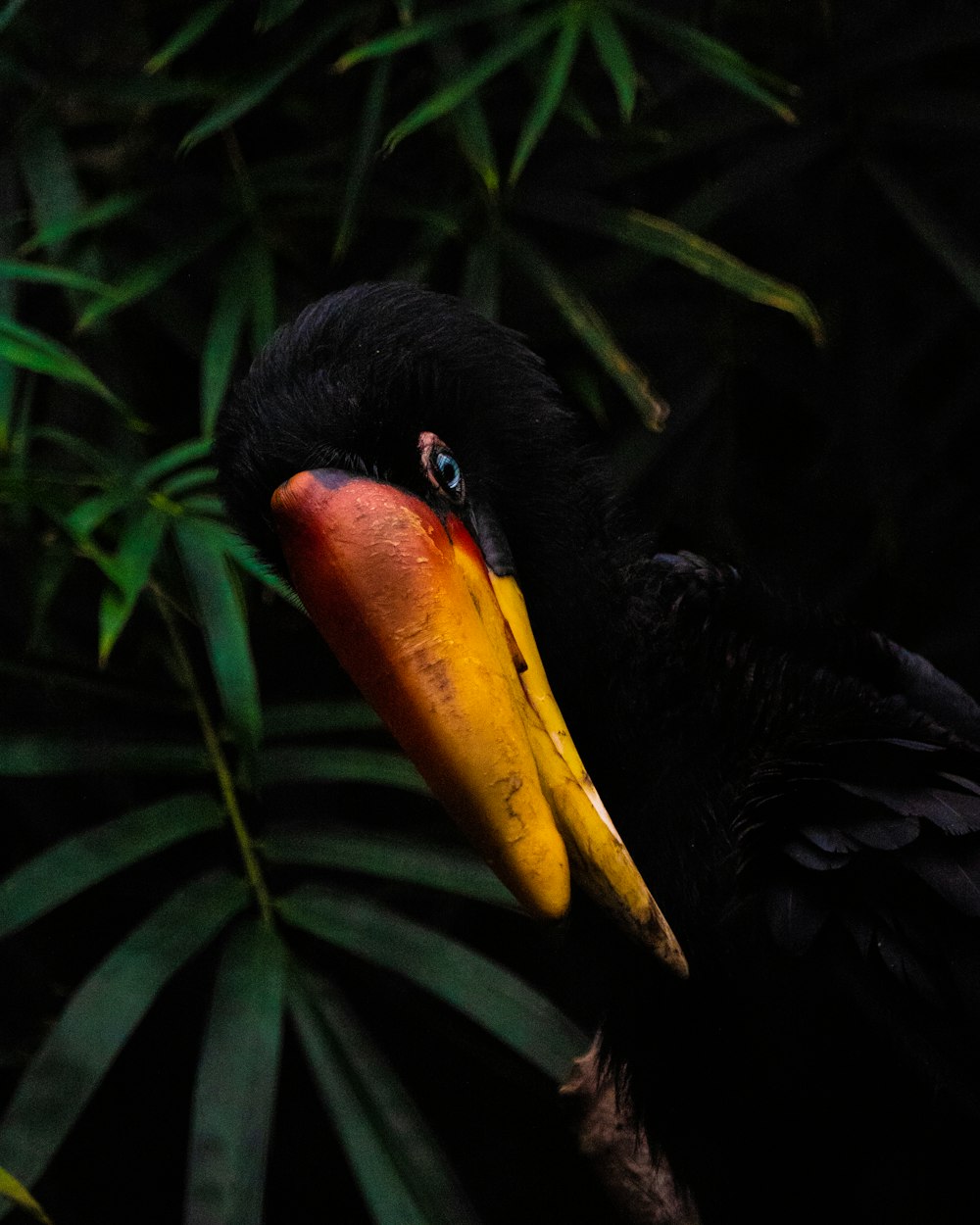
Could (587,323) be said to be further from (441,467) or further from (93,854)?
(93,854)

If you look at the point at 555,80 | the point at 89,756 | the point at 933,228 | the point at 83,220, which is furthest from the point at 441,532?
the point at 933,228

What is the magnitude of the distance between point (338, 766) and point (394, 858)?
4.1 inches

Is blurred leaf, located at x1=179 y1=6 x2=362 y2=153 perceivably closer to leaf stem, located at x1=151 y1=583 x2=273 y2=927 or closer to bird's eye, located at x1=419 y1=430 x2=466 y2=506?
leaf stem, located at x1=151 y1=583 x2=273 y2=927

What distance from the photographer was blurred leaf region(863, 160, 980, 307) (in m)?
1.41

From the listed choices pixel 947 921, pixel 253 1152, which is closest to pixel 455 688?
pixel 947 921

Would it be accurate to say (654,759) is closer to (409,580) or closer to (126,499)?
(409,580)

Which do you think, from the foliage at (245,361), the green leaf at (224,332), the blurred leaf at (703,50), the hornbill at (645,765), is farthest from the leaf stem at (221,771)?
the blurred leaf at (703,50)

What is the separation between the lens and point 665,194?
169 cm

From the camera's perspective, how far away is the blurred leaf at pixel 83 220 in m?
1.33

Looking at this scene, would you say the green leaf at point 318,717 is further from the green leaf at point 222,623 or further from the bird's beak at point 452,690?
the bird's beak at point 452,690

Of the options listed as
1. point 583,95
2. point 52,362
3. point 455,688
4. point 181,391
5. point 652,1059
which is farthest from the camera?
point 181,391

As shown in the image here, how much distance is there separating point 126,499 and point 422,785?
369 millimetres

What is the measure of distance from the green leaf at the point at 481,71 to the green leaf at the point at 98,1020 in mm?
693

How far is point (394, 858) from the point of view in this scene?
1208 mm
